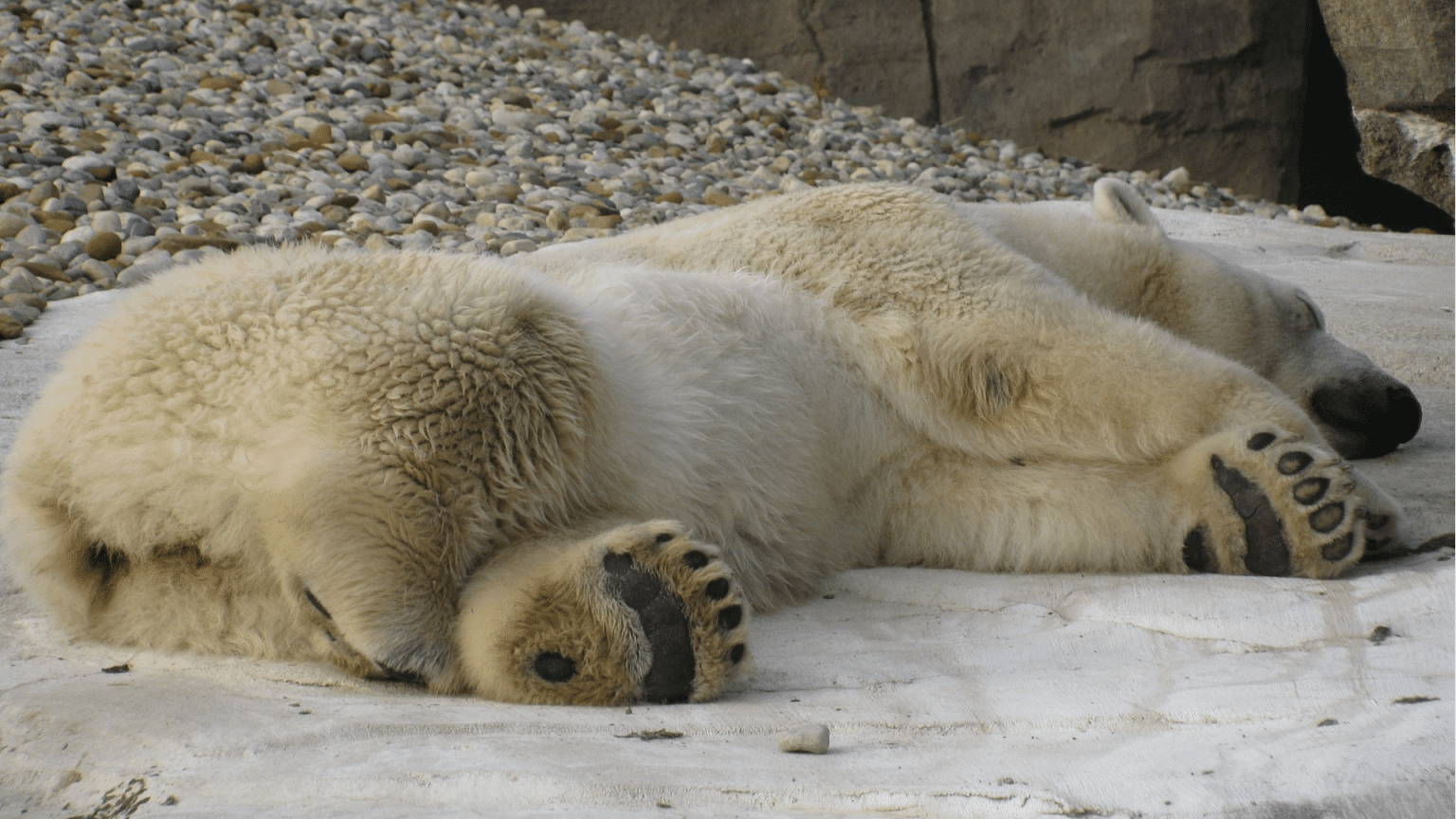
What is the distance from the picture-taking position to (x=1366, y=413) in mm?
3316

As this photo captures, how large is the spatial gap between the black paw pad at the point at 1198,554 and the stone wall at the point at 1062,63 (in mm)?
7573

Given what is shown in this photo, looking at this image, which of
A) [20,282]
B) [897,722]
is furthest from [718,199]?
Result: [897,722]

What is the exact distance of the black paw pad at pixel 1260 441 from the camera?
242 centimetres

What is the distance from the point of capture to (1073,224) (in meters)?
3.45

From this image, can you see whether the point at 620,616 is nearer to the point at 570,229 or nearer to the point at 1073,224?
the point at 1073,224

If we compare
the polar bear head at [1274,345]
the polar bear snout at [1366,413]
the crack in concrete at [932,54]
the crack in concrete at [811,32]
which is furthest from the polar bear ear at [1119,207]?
the crack in concrete at [811,32]

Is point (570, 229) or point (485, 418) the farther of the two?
point (570, 229)

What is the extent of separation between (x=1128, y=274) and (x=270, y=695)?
2523mm

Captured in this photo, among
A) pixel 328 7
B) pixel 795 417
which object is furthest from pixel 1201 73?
pixel 795 417

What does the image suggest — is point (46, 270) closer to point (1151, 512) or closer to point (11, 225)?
point (11, 225)

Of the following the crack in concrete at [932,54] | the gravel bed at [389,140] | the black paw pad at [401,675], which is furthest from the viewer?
the crack in concrete at [932,54]

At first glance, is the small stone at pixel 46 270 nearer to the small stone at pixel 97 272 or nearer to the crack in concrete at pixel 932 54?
the small stone at pixel 97 272

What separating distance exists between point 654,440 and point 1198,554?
45.2 inches

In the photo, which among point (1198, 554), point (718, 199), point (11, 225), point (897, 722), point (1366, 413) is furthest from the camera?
point (718, 199)
